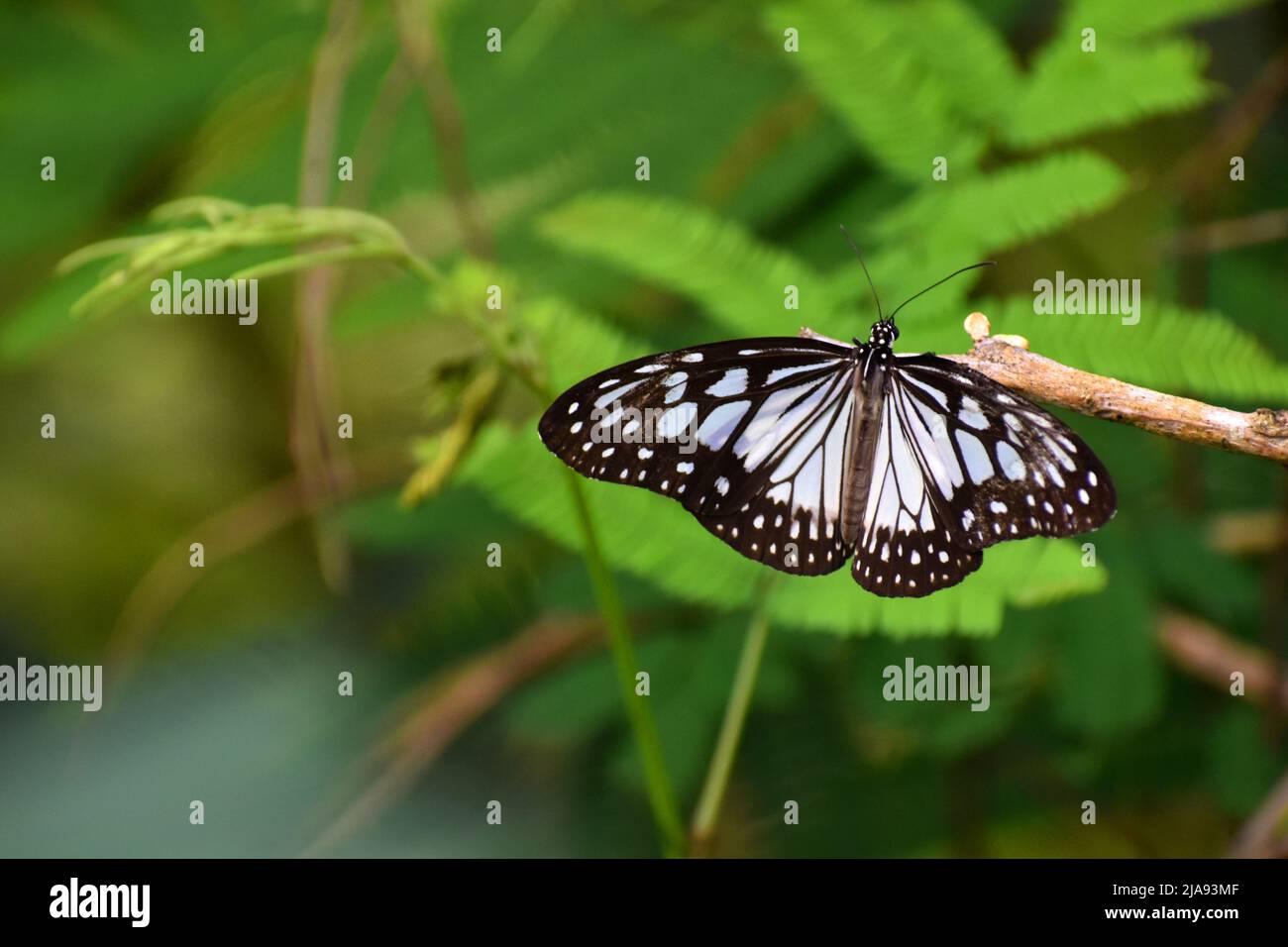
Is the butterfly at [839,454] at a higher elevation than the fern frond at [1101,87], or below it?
below

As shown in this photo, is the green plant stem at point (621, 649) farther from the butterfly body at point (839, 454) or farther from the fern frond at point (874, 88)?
the fern frond at point (874, 88)

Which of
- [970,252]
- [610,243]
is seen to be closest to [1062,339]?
[970,252]

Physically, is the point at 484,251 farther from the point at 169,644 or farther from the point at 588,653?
the point at 169,644

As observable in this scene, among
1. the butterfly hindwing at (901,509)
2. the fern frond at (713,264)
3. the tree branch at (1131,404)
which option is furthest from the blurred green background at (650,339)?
the tree branch at (1131,404)
